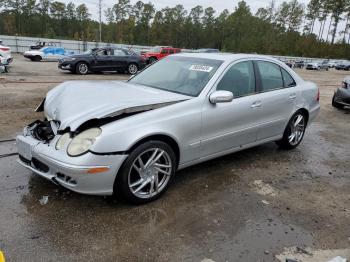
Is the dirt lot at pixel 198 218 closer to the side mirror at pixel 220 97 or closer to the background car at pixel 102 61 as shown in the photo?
the side mirror at pixel 220 97

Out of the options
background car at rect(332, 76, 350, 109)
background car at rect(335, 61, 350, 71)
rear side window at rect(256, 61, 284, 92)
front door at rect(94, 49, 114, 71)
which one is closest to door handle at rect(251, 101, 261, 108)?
rear side window at rect(256, 61, 284, 92)

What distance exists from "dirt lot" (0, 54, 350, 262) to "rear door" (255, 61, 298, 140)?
23.6 inches

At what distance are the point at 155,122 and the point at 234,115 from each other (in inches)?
49.5

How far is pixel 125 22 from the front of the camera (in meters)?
81.5

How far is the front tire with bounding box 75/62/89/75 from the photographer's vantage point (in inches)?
664

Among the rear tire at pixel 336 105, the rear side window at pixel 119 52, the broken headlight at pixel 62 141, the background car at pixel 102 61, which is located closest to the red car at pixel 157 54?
the background car at pixel 102 61

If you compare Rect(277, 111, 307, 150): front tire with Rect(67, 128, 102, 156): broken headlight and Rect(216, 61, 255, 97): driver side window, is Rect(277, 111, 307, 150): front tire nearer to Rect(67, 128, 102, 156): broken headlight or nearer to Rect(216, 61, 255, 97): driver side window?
Rect(216, 61, 255, 97): driver side window

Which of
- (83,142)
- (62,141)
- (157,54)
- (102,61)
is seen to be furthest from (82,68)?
(83,142)

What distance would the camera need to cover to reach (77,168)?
3.01m

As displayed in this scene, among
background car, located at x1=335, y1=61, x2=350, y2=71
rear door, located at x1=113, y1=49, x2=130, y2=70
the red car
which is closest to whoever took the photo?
rear door, located at x1=113, y1=49, x2=130, y2=70

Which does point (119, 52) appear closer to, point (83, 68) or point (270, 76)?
point (83, 68)

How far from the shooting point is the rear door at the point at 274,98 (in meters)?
4.74

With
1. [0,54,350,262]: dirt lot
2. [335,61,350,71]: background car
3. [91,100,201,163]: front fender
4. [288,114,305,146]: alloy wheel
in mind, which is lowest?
[335,61,350,71]: background car

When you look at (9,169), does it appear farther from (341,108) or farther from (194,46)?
(194,46)
